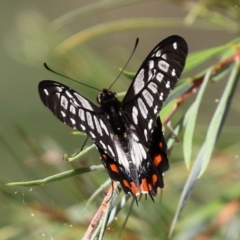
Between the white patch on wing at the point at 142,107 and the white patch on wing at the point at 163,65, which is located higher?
the white patch on wing at the point at 163,65

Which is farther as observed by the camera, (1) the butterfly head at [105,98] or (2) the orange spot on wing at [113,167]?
(1) the butterfly head at [105,98]

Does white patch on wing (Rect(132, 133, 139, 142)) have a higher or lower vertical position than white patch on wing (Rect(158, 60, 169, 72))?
lower

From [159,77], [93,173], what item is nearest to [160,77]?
[159,77]

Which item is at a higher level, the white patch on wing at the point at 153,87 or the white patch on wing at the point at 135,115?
the white patch on wing at the point at 153,87

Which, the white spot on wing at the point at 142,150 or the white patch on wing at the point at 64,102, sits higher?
the white patch on wing at the point at 64,102

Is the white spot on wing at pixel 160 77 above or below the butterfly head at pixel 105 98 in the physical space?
above

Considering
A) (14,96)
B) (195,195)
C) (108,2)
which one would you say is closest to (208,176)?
(195,195)

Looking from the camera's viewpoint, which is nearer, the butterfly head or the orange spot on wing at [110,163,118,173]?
the orange spot on wing at [110,163,118,173]

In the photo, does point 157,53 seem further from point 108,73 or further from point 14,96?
point 14,96
